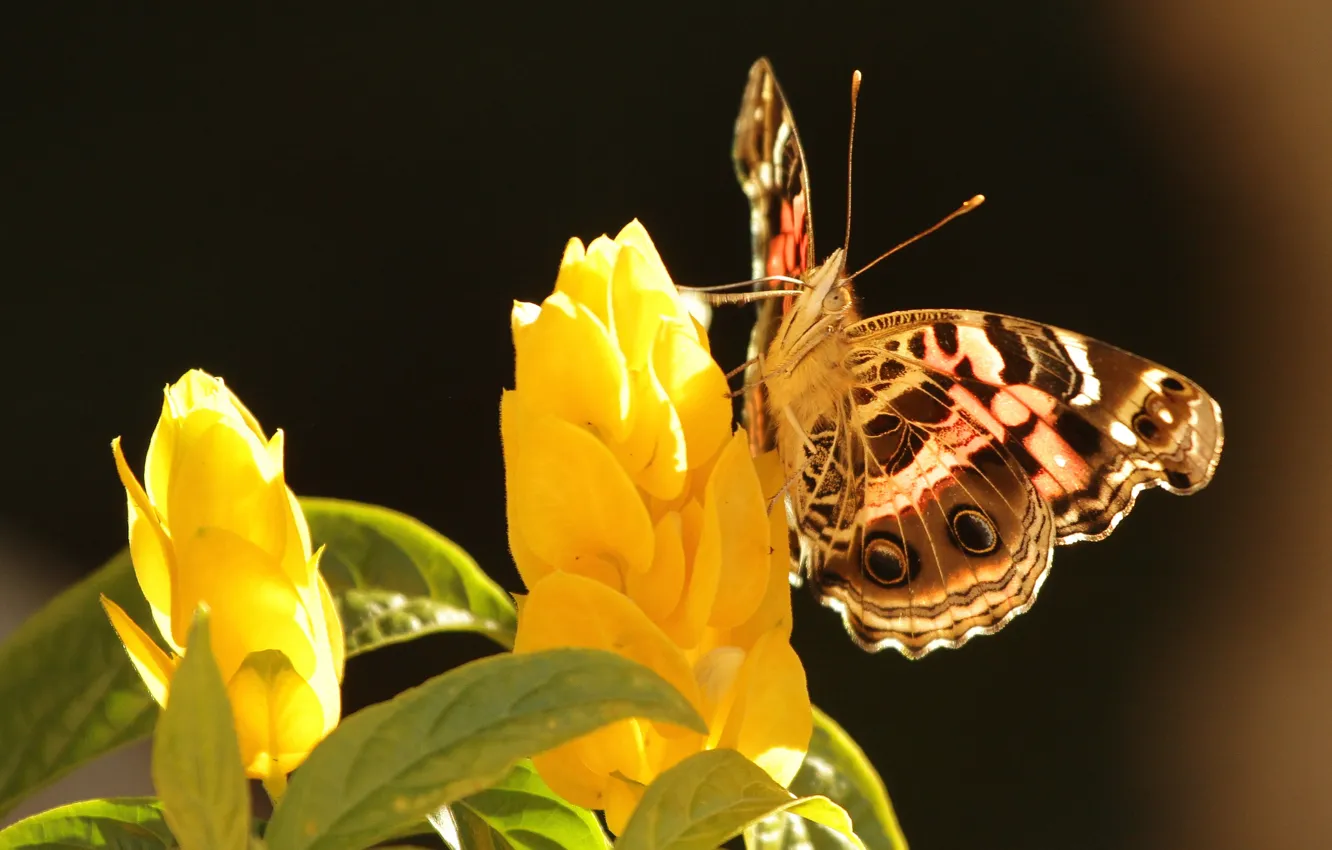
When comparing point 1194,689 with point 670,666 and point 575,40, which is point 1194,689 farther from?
point 670,666

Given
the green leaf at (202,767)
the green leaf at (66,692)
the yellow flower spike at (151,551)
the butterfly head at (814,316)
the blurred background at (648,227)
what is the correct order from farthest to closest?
the blurred background at (648,227) → the butterfly head at (814,316) → the green leaf at (66,692) → the yellow flower spike at (151,551) → the green leaf at (202,767)

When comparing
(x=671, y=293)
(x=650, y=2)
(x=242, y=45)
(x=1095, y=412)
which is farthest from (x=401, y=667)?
(x=671, y=293)

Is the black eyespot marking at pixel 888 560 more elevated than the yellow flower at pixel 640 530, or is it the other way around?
the yellow flower at pixel 640 530

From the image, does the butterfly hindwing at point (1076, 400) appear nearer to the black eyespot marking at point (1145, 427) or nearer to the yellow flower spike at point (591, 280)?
the black eyespot marking at point (1145, 427)

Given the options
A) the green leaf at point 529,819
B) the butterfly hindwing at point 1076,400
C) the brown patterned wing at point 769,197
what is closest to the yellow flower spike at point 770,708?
the green leaf at point 529,819

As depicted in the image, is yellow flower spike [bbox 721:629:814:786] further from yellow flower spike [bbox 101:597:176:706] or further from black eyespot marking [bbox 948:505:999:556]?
black eyespot marking [bbox 948:505:999:556]

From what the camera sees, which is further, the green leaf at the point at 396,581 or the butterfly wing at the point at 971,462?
the butterfly wing at the point at 971,462

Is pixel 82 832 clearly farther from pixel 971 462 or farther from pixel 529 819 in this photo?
pixel 971 462

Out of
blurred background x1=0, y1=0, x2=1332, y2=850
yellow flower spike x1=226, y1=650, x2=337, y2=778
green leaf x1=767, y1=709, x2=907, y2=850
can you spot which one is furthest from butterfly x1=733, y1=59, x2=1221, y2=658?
blurred background x1=0, y1=0, x2=1332, y2=850
